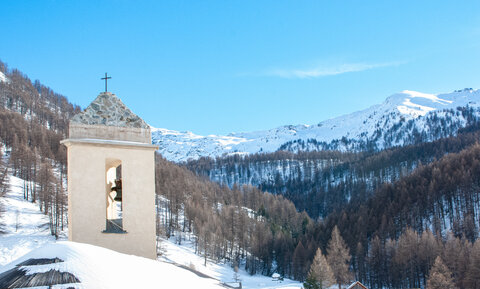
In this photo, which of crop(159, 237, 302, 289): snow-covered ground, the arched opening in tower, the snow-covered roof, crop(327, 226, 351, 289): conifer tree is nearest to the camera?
the snow-covered roof

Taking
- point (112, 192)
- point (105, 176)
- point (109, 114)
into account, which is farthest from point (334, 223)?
point (105, 176)

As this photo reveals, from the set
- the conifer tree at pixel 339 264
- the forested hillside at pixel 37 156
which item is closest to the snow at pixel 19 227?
the forested hillside at pixel 37 156

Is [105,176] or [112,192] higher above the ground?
[105,176]

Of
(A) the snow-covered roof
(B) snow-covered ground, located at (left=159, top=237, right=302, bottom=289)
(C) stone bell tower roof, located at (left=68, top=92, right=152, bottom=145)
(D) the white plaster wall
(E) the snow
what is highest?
(C) stone bell tower roof, located at (left=68, top=92, right=152, bottom=145)

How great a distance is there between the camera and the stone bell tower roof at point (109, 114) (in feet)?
34.1

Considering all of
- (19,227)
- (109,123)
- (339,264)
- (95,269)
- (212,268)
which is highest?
(109,123)

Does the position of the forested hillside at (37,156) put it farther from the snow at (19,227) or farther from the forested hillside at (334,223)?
the snow at (19,227)

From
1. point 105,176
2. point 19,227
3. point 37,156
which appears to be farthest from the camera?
point 37,156

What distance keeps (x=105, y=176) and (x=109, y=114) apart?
1538mm

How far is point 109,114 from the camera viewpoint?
10.6 m

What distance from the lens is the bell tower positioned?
32.0 ft

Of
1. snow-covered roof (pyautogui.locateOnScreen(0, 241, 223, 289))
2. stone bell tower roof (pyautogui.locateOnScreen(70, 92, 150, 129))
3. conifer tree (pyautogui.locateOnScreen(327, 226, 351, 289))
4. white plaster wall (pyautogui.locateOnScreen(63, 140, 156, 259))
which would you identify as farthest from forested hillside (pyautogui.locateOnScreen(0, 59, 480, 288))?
snow-covered roof (pyautogui.locateOnScreen(0, 241, 223, 289))

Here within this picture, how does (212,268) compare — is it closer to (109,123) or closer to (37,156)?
(37,156)

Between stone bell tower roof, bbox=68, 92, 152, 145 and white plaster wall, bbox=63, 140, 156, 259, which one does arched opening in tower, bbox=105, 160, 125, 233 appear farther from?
stone bell tower roof, bbox=68, 92, 152, 145
